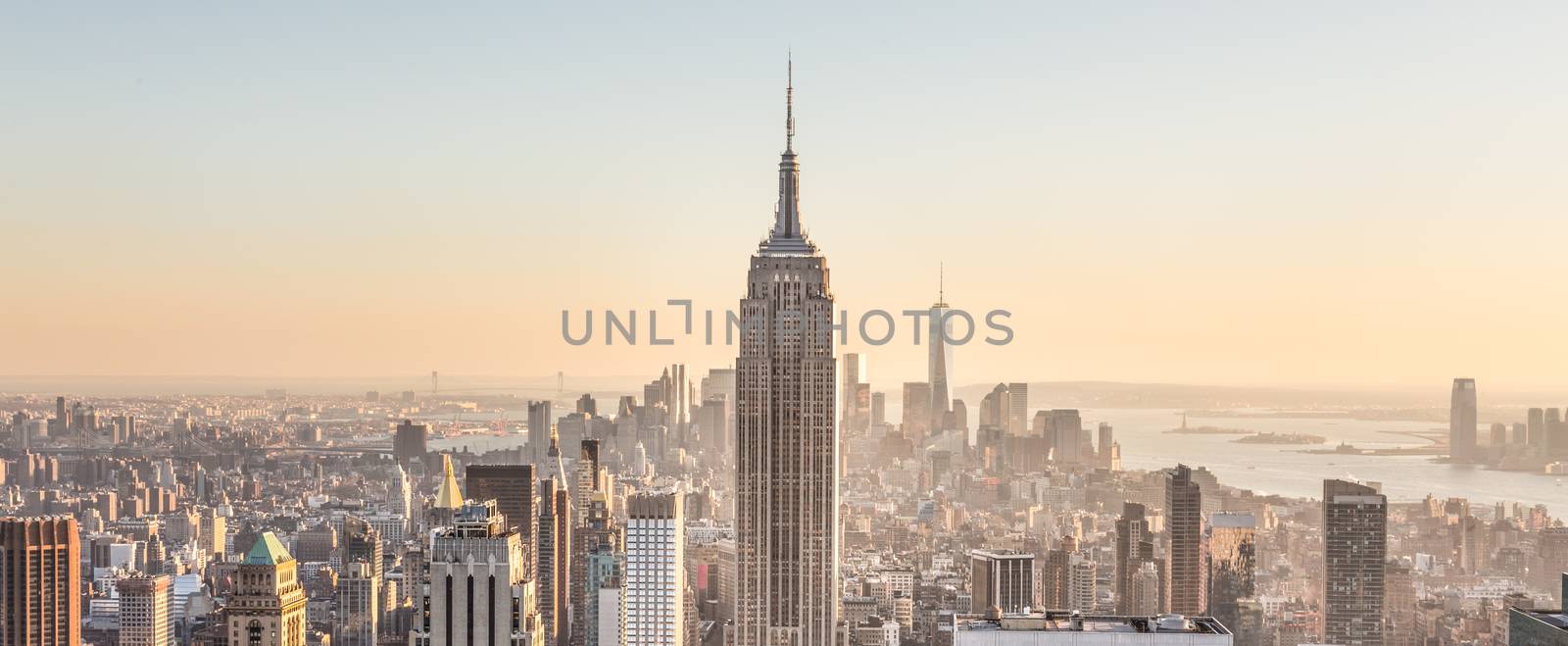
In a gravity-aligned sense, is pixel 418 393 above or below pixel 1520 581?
above

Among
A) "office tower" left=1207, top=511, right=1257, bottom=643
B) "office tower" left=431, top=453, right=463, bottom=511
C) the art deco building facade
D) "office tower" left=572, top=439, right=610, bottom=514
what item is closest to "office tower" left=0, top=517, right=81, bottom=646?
"office tower" left=431, top=453, right=463, bottom=511

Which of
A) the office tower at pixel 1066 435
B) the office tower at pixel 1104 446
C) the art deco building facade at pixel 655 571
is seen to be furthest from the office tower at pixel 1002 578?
the art deco building facade at pixel 655 571

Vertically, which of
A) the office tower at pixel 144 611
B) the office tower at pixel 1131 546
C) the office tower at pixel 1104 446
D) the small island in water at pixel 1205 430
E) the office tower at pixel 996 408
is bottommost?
the office tower at pixel 144 611

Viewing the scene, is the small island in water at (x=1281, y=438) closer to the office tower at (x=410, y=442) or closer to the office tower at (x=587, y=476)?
the office tower at (x=587, y=476)

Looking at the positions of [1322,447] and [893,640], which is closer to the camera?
[1322,447]

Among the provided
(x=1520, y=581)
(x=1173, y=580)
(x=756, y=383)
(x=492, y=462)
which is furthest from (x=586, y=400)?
(x=1520, y=581)

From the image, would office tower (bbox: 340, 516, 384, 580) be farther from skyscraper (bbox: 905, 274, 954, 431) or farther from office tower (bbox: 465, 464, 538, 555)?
skyscraper (bbox: 905, 274, 954, 431)

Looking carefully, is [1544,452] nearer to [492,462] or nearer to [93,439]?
[492,462]
